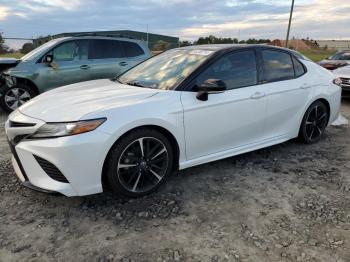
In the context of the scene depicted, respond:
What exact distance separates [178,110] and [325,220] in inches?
67.8

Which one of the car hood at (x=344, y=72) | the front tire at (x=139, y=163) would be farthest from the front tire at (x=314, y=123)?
the car hood at (x=344, y=72)

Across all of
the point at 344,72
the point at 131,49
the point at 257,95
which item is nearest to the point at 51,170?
the point at 257,95

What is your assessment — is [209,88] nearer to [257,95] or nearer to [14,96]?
[257,95]

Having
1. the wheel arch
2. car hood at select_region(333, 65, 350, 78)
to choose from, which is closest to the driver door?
the wheel arch

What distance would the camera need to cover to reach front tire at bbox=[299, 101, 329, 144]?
17.1 ft

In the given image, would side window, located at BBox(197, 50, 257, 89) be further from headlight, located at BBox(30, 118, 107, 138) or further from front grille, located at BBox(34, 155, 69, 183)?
front grille, located at BBox(34, 155, 69, 183)

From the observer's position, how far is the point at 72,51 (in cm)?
792

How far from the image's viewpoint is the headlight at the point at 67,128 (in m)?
3.22

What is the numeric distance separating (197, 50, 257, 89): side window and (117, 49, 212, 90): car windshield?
0.51ft

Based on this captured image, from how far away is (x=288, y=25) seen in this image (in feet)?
70.0

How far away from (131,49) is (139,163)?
5.53 m

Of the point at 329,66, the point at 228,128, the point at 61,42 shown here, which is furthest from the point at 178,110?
the point at 329,66

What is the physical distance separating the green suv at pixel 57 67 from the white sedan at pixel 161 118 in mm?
3376

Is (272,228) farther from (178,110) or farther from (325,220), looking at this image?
(178,110)
